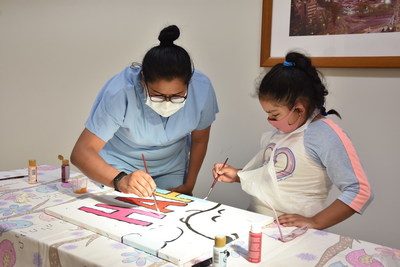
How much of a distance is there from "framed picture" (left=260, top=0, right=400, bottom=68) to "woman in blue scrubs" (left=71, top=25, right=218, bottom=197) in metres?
0.59

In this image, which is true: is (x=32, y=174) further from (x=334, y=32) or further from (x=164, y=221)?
(x=334, y=32)

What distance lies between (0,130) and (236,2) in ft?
7.35

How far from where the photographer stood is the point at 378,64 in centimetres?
188

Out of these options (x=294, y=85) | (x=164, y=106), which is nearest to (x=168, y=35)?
(x=164, y=106)

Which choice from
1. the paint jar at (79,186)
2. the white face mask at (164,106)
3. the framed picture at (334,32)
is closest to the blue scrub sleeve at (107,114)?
the white face mask at (164,106)

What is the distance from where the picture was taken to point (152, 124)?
1.71 metres

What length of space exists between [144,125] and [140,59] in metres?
1.13

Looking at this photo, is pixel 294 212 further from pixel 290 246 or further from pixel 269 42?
pixel 269 42

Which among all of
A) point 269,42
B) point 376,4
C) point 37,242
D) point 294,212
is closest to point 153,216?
point 37,242

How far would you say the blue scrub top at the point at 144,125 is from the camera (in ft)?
5.34

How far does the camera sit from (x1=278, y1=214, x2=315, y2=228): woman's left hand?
1.32 metres

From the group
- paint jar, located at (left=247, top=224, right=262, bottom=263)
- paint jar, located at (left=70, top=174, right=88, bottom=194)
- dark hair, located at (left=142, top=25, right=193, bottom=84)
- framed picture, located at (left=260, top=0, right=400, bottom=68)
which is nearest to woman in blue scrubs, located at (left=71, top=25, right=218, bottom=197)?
dark hair, located at (left=142, top=25, right=193, bottom=84)

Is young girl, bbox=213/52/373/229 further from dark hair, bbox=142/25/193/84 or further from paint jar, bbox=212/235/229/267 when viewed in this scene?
paint jar, bbox=212/235/229/267

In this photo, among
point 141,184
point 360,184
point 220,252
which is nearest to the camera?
point 220,252
